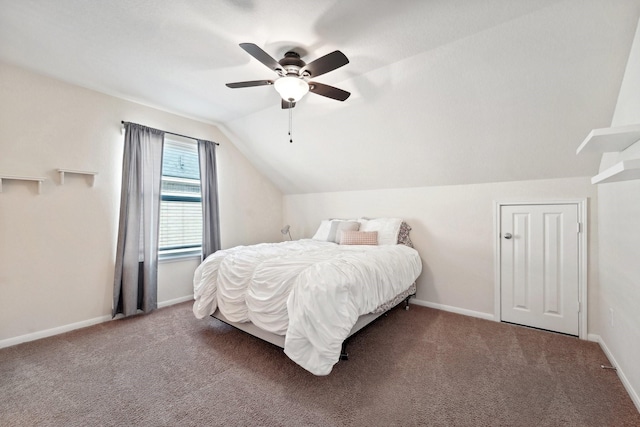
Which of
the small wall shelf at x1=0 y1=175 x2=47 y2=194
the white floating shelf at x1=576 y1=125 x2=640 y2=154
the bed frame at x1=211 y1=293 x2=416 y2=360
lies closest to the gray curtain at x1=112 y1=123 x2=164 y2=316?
the small wall shelf at x1=0 y1=175 x2=47 y2=194

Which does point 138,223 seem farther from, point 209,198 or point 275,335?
point 275,335

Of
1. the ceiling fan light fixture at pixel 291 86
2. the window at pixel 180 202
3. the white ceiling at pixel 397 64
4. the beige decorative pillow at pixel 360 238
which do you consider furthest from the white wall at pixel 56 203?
the beige decorative pillow at pixel 360 238

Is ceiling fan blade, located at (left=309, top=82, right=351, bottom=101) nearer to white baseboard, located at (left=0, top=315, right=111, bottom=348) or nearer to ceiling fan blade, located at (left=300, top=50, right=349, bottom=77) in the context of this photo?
ceiling fan blade, located at (left=300, top=50, right=349, bottom=77)

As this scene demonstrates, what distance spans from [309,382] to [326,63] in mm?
2229

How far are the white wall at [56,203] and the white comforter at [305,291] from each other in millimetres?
1265

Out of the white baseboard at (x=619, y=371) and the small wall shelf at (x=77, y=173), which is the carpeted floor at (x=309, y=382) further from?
the small wall shelf at (x=77, y=173)

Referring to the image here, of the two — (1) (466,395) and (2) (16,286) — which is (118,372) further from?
(1) (466,395)

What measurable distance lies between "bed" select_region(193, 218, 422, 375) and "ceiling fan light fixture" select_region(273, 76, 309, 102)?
4.41 feet

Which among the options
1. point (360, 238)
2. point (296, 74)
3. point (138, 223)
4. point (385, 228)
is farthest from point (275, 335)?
point (138, 223)

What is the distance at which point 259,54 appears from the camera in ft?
5.86


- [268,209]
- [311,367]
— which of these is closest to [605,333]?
[311,367]

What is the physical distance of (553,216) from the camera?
8.99 feet

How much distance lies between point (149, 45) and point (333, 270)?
229cm

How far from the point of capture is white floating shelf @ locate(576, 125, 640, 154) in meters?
1.32
